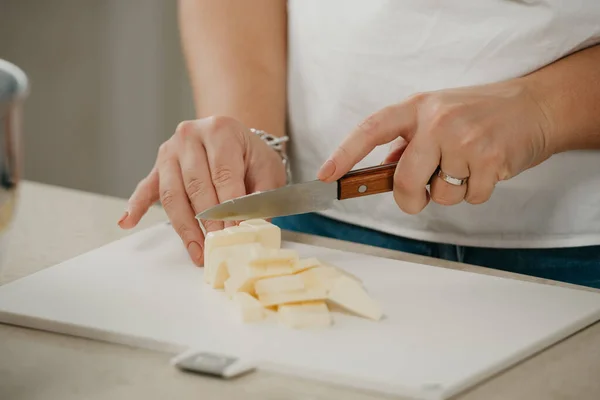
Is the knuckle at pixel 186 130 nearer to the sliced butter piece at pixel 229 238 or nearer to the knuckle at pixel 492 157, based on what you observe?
the sliced butter piece at pixel 229 238

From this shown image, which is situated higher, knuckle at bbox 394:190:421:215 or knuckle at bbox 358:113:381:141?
knuckle at bbox 358:113:381:141

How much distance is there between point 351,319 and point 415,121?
0.29 m

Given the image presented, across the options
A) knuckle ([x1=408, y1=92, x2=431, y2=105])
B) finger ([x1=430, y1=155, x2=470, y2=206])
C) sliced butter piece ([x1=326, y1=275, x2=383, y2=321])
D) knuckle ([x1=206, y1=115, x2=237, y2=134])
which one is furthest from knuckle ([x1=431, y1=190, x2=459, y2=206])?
knuckle ([x1=206, y1=115, x2=237, y2=134])

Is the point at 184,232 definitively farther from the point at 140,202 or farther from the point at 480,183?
the point at 480,183

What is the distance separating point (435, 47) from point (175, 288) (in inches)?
20.9

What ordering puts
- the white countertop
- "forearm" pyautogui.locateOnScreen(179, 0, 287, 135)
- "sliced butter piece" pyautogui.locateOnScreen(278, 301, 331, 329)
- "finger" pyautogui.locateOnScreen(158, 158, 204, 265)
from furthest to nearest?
1. "forearm" pyautogui.locateOnScreen(179, 0, 287, 135)
2. "finger" pyautogui.locateOnScreen(158, 158, 204, 265)
3. "sliced butter piece" pyautogui.locateOnScreen(278, 301, 331, 329)
4. the white countertop

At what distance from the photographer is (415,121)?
1.18 meters

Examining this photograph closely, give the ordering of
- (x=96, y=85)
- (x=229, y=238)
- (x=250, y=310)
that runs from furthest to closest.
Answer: (x=96, y=85), (x=229, y=238), (x=250, y=310)

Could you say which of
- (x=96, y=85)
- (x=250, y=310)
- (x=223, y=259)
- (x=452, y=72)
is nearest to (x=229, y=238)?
(x=223, y=259)

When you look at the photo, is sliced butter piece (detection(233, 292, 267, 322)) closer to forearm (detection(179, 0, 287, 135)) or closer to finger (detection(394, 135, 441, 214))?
finger (detection(394, 135, 441, 214))

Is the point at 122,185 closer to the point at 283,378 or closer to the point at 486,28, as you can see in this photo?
the point at 486,28

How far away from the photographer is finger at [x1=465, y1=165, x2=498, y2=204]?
1.18m

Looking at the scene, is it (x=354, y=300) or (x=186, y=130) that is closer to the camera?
(x=354, y=300)

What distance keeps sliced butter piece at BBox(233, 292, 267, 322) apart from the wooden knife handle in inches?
9.3
